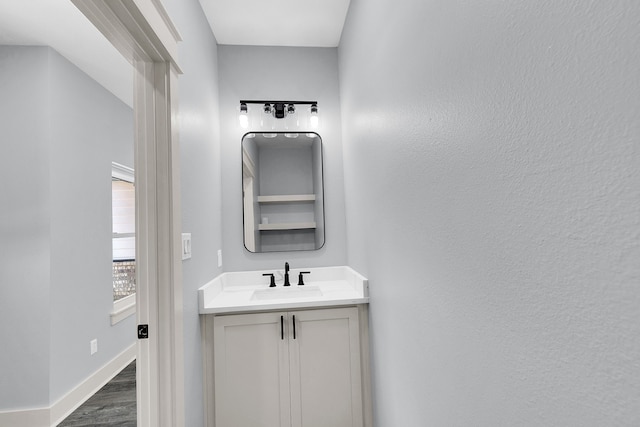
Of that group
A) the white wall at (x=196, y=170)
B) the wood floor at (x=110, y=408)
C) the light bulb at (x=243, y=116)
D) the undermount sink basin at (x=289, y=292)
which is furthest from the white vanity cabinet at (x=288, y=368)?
the light bulb at (x=243, y=116)

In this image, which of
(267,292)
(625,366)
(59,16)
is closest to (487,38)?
(625,366)

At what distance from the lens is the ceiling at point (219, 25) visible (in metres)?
1.90

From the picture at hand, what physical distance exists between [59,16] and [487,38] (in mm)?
2423

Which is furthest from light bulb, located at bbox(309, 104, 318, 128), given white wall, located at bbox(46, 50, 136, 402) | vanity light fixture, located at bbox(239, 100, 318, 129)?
white wall, located at bbox(46, 50, 136, 402)

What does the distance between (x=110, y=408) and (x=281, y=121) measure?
249 cm

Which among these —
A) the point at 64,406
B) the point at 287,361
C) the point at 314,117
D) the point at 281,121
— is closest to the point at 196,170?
the point at 281,121

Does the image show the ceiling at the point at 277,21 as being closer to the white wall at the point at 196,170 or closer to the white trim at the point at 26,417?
the white wall at the point at 196,170

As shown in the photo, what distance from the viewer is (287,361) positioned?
186 cm

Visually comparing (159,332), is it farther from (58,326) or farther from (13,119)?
(13,119)

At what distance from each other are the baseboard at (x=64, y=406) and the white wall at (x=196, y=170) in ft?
4.11

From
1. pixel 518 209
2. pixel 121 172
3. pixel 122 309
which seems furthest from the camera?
pixel 121 172

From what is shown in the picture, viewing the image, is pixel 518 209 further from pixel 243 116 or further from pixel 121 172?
pixel 121 172

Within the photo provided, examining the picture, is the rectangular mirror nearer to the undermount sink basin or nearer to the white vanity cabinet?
the undermount sink basin

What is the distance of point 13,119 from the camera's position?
7.22ft
